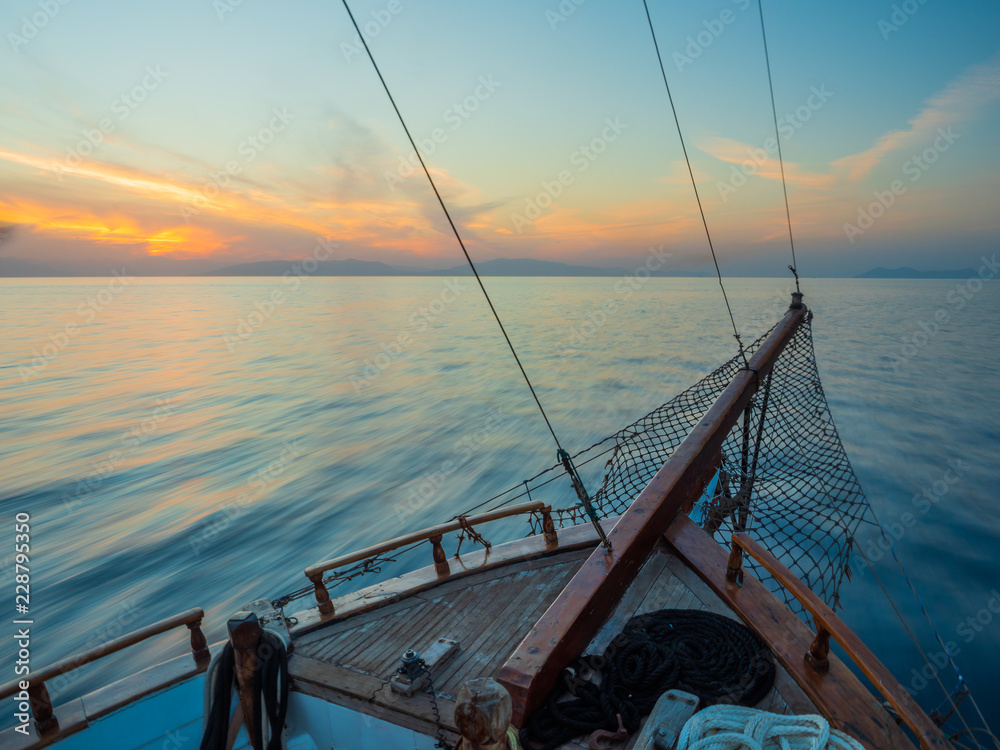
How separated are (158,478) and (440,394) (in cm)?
976

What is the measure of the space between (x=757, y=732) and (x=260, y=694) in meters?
2.11

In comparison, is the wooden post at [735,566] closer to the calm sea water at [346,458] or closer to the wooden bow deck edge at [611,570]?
the wooden bow deck edge at [611,570]

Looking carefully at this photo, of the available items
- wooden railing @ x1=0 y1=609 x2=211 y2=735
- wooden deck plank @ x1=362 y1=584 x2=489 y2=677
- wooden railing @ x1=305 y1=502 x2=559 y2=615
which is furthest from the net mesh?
wooden railing @ x1=0 y1=609 x2=211 y2=735

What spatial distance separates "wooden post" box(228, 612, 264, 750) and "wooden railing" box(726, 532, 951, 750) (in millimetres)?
2340

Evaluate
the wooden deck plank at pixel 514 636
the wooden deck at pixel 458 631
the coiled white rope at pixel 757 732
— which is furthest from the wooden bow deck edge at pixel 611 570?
the wooden deck plank at pixel 514 636

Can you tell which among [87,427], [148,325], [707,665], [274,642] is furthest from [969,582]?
[148,325]

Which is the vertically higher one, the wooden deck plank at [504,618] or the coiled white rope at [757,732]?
the coiled white rope at [757,732]

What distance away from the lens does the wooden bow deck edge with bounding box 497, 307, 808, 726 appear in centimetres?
252

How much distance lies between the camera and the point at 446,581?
4.40 metres

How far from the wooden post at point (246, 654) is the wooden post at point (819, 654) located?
264 centimetres

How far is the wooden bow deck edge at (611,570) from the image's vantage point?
2521 millimetres

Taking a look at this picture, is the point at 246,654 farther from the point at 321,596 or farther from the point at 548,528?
the point at 548,528

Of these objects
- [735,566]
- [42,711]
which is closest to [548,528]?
[735,566]

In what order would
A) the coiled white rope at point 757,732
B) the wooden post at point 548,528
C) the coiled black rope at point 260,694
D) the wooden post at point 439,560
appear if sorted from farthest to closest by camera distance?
the wooden post at point 548,528, the wooden post at point 439,560, the coiled black rope at point 260,694, the coiled white rope at point 757,732
